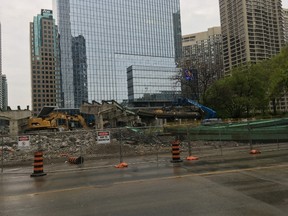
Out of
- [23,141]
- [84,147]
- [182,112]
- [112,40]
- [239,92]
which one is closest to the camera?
[23,141]

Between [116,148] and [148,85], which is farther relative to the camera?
[148,85]

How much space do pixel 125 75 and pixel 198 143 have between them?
130m

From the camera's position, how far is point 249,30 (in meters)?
99.4

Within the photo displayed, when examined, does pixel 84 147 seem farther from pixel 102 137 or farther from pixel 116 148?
pixel 102 137

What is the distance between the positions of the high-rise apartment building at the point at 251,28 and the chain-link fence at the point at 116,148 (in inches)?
3023

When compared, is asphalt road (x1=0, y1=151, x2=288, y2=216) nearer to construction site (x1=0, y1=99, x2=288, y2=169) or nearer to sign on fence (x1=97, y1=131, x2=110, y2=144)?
sign on fence (x1=97, y1=131, x2=110, y2=144)

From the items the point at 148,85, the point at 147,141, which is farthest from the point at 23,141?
the point at 148,85

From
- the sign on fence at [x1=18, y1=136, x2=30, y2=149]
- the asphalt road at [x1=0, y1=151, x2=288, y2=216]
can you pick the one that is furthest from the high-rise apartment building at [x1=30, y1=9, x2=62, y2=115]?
the asphalt road at [x1=0, y1=151, x2=288, y2=216]

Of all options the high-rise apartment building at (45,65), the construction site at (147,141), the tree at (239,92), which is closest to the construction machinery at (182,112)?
the tree at (239,92)

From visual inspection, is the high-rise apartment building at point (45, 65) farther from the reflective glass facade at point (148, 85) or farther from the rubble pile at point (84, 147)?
the rubble pile at point (84, 147)

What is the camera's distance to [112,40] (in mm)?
153000

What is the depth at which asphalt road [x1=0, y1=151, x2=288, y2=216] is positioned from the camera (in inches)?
299

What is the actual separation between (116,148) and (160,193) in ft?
48.9

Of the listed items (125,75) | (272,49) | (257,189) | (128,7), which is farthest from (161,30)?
(257,189)
